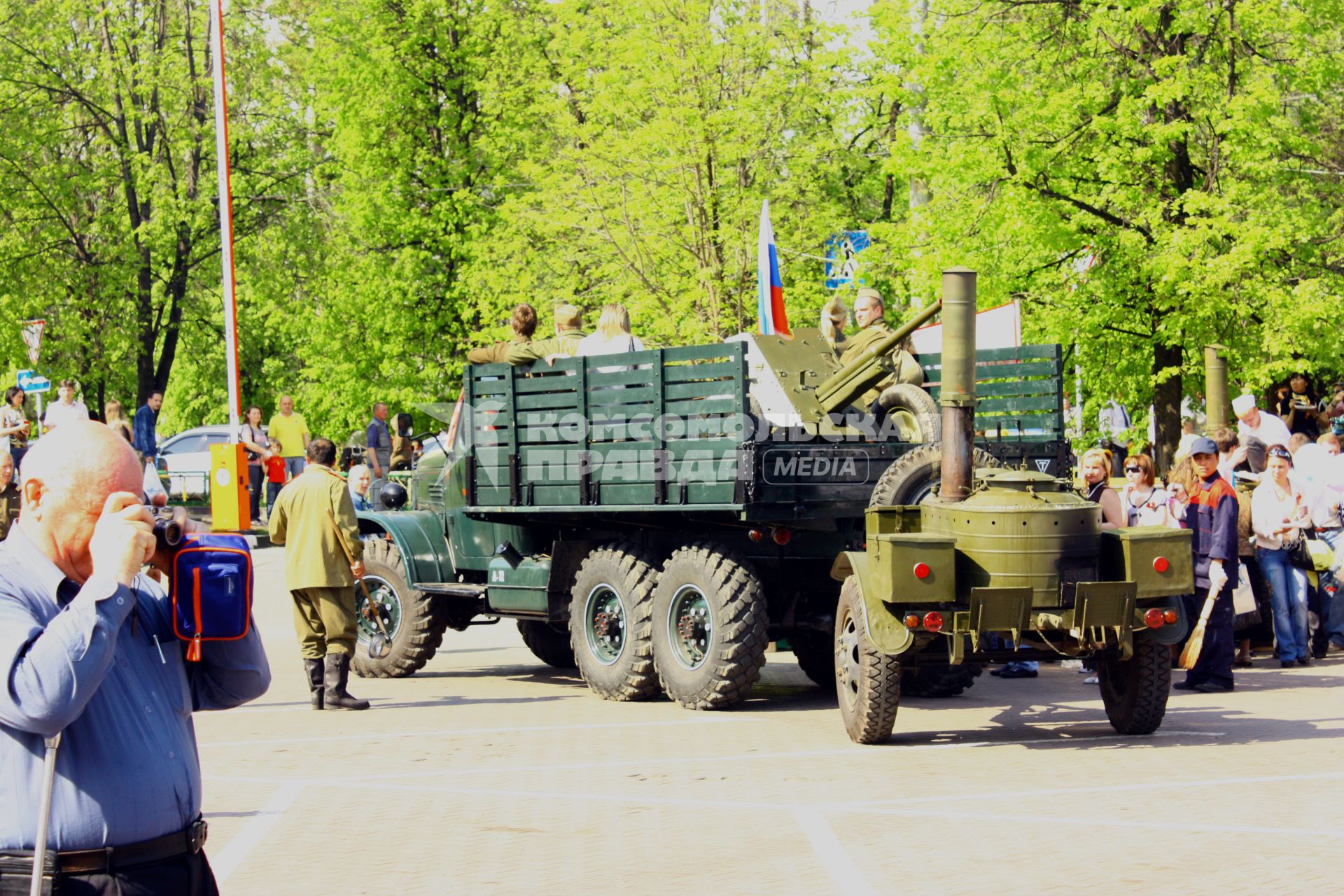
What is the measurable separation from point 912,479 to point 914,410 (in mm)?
978

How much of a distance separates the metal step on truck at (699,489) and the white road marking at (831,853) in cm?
197

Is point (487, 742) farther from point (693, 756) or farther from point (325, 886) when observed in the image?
point (325, 886)

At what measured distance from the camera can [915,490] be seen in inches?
396

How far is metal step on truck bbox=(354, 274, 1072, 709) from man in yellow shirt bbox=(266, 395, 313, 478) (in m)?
13.9

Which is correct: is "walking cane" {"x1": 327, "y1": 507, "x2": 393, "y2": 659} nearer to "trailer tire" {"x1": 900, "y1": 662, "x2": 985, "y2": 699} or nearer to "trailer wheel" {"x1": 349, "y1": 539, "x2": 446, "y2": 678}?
"trailer wheel" {"x1": 349, "y1": 539, "x2": 446, "y2": 678}

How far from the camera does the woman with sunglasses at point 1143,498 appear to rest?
→ 12.9m

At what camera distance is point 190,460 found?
32.7 metres

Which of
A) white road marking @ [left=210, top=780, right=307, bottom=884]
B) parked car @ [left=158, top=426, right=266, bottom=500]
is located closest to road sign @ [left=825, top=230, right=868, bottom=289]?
parked car @ [left=158, top=426, right=266, bottom=500]

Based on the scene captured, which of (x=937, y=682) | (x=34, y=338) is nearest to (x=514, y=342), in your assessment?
(x=937, y=682)

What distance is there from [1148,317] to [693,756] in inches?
518

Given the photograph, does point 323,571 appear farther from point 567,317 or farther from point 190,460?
point 190,460

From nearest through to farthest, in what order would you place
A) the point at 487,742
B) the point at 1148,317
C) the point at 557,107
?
1. the point at 487,742
2. the point at 1148,317
3. the point at 557,107

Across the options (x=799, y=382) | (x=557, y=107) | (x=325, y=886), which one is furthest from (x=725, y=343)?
(x=557, y=107)

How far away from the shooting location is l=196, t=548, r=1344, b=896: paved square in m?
6.50
